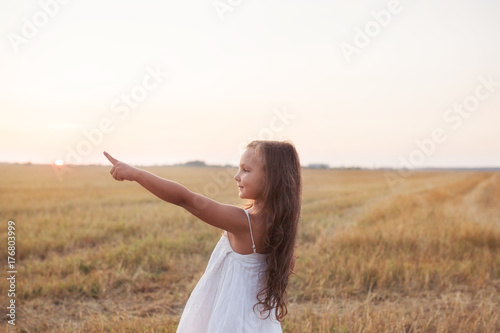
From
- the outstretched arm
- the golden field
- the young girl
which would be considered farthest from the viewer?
the golden field

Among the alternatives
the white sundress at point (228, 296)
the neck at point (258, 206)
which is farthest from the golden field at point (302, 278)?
the neck at point (258, 206)

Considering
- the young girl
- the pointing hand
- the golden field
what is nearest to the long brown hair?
the young girl

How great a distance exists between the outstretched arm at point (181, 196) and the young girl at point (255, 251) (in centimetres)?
2

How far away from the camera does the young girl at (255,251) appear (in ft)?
6.89

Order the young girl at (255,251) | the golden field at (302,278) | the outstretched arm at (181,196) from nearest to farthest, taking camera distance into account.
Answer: the outstretched arm at (181,196), the young girl at (255,251), the golden field at (302,278)

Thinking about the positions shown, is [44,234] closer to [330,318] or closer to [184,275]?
[184,275]

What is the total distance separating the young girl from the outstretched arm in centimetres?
2

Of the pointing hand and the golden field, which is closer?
the pointing hand

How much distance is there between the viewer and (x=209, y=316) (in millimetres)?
2254

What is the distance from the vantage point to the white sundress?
2.12 m

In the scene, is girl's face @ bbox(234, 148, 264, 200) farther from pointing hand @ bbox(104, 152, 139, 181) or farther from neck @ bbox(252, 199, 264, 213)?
pointing hand @ bbox(104, 152, 139, 181)

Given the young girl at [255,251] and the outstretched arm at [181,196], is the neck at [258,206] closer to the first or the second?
the young girl at [255,251]

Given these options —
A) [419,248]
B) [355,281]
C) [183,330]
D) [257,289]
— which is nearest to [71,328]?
A: [183,330]

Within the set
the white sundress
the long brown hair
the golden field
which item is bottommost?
the golden field
